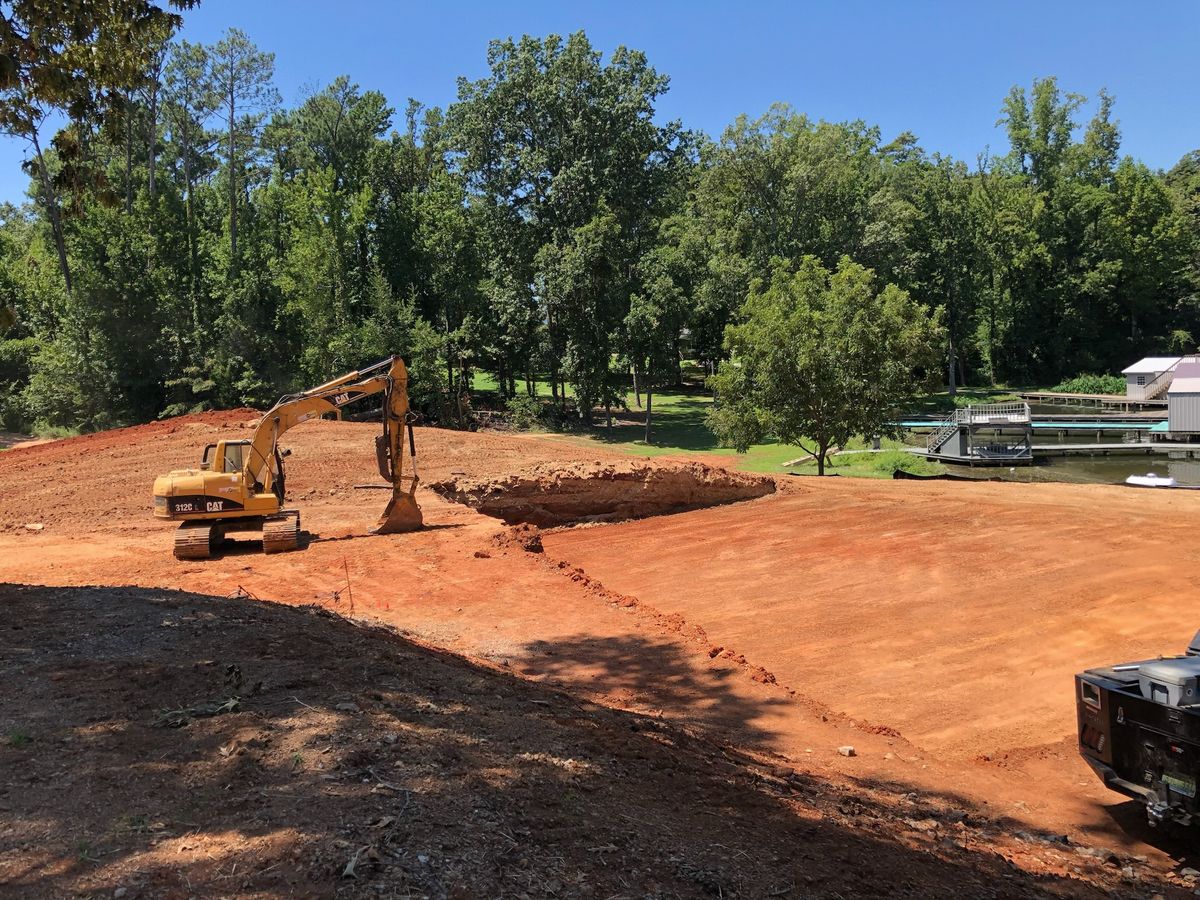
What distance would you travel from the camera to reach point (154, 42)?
39.9 ft

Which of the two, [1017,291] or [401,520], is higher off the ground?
[1017,291]

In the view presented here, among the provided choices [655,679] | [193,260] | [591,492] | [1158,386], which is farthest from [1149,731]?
[1158,386]

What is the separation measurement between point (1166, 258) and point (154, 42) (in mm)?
77345

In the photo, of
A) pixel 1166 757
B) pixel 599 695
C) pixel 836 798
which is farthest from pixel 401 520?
pixel 1166 757

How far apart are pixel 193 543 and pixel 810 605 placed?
1189 centimetres

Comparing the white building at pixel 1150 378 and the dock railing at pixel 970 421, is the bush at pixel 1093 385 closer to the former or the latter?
the white building at pixel 1150 378

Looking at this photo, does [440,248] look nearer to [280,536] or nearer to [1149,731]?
[280,536]

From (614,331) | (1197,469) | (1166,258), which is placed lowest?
(1197,469)

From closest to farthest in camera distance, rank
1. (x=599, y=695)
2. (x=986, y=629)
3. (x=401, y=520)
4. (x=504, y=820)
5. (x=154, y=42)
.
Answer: (x=504, y=820) → (x=599, y=695) → (x=154, y=42) → (x=986, y=629) → (x=401, y=520)

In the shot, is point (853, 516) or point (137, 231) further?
point (137, 231)

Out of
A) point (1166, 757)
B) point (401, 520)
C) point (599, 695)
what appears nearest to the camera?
point (1166, 757)

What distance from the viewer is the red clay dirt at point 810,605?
8.33 m

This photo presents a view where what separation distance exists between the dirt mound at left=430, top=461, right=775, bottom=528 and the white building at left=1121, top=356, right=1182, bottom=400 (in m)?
49.9

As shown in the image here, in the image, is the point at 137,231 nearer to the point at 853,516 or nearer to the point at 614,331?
the point at 614,331
